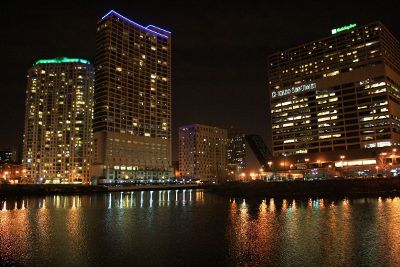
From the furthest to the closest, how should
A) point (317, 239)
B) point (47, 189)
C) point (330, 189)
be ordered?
point (47, 189) → point (330, 189) → point (317, 239)

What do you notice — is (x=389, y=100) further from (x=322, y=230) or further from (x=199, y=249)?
(x=199, y=249)

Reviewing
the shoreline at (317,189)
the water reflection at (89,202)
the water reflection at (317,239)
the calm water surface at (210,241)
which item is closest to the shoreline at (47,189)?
the shoreline at (317,189)

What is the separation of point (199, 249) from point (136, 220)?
73.5 feet

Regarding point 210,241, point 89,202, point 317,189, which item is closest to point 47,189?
point 89,202

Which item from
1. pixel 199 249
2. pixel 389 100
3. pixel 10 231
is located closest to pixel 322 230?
pixel 199 249

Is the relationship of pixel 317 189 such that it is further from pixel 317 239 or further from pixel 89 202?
pixel 317 239

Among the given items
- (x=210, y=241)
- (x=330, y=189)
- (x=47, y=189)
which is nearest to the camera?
(x=210, y=241)

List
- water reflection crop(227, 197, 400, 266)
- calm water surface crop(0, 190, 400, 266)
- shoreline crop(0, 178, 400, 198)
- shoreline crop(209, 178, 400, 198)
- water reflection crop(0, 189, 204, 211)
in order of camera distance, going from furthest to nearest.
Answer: shoreline crop(0, 178, 400, 198) < shoreline crop(209, 178, 400, 198) < water reflection crop(0, 189, 204, 211) < calm water surface crop(0, 190, 400, 266) < water reflection crop(227, 197, 400, 266)

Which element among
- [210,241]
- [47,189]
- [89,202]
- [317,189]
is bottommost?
[89,202]

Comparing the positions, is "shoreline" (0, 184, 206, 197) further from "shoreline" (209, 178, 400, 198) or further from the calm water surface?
the calm water surface

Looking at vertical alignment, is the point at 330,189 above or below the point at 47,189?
below

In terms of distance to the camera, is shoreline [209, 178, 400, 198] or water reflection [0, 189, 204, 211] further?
shoreline [209, 178, 400, 198]

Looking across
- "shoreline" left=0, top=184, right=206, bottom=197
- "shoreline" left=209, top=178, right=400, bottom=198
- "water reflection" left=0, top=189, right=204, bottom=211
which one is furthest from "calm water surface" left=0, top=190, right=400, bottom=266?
"shoreline" left=0, top=184, right=206, bottom=197

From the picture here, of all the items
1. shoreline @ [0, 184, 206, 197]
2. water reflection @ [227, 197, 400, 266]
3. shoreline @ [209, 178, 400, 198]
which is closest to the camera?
water reflection @ [227, 197, 400, 266]
